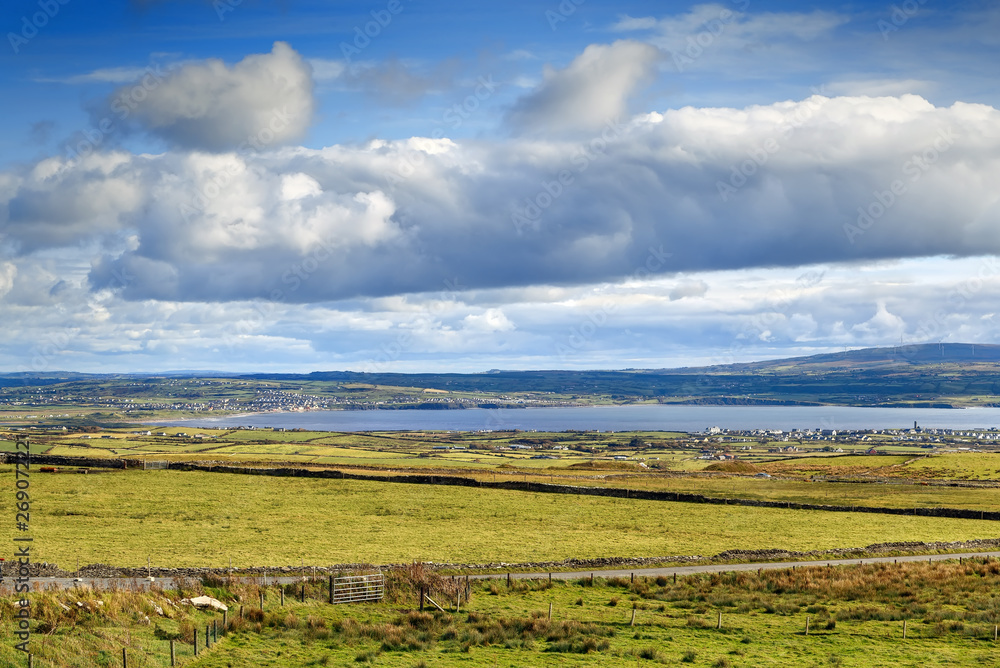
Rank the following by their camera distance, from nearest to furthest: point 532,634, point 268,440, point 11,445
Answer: point 532,634
point 11,445
point 268,440

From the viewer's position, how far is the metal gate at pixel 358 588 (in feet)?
110

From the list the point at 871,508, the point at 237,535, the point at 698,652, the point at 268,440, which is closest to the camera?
the point at 698,652

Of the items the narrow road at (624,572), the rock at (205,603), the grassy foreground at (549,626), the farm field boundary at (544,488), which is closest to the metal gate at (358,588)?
the grassy foreground at (549,626)

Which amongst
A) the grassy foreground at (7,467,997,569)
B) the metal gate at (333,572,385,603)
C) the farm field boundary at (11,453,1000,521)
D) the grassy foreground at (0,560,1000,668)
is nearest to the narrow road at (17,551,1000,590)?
the metal gate at (333,572,385,603)

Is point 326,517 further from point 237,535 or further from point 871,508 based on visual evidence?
point 871,508

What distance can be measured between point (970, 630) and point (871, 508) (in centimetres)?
3765

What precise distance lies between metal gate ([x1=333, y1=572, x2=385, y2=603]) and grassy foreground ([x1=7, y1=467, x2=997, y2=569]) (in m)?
6.09

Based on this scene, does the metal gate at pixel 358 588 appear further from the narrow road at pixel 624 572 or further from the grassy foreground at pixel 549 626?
the narrow road at pixel 624 572

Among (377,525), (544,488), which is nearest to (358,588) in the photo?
(377,525)

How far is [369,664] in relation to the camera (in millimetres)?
25531

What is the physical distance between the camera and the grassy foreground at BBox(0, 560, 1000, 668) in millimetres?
25969

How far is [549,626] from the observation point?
97.2 ft

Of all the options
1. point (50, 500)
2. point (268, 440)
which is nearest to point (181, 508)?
point (50, 500)

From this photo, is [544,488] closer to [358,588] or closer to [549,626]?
[358,588]
